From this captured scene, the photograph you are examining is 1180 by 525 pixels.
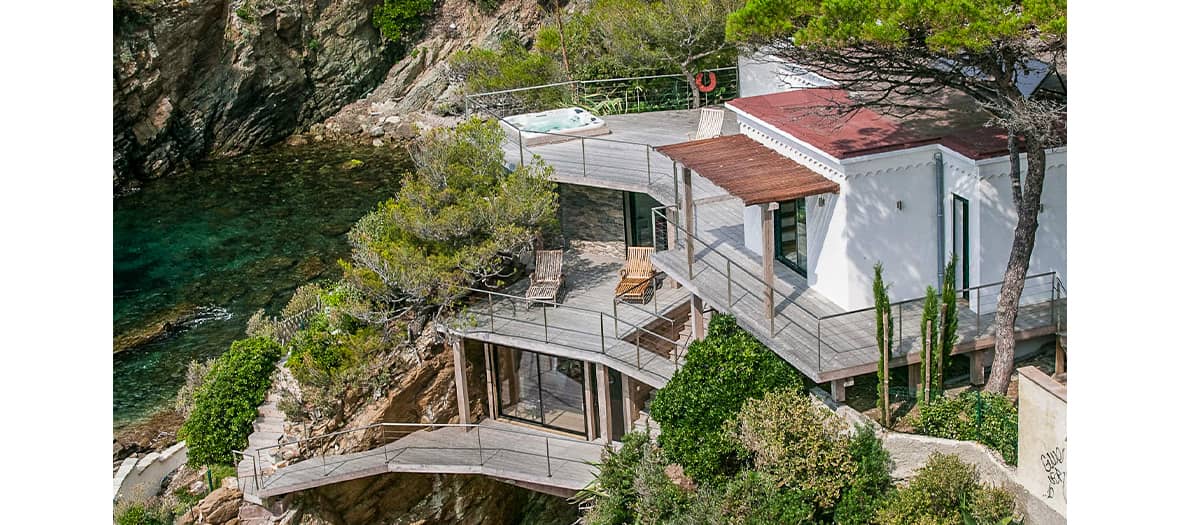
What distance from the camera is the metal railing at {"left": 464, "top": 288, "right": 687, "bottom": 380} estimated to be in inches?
1011

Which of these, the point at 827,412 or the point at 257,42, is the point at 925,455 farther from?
the point at 257,42

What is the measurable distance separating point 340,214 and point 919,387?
26.3m

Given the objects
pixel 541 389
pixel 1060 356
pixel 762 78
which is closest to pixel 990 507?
pixel 1060 356

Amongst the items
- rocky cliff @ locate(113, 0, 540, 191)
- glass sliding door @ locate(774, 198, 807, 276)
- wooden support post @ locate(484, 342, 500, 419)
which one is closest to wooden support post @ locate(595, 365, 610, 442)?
wooden support post @ locate(484, 342, 500, 419)

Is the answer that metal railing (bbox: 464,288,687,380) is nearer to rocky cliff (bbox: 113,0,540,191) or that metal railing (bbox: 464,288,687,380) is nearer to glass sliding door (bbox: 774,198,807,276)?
glass sliding door (bbox: 774,198,807,276)

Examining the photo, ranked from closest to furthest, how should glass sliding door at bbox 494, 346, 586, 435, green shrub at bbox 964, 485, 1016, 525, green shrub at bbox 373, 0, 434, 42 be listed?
green shrub at bbox 964, 485, 1016, 525 → glass sliding door at bbox 494, 346, 586, 435 → green shrub at bbox 373, 0, 434, 42

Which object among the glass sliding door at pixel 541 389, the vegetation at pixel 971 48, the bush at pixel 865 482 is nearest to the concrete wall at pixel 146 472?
the glass sliding door at pixel 541 389

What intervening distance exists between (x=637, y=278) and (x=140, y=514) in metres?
11.0

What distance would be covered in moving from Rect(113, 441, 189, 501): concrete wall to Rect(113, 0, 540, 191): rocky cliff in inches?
843

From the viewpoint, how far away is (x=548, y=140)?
31375 millimetres

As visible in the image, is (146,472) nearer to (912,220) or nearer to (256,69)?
(912,220)

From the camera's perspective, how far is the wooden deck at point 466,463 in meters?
25.8
